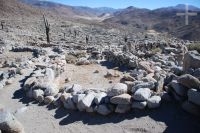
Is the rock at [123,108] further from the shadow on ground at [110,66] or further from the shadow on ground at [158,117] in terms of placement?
the shadow on ground at [110,66]

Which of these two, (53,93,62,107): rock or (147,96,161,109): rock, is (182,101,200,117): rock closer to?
(147,96,161,109): rock

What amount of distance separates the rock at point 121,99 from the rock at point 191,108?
4.41 ft

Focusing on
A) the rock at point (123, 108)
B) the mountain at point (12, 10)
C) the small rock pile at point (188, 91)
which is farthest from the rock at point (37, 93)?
the mountain at point (12, 10)

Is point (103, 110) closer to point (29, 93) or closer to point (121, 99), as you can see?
point (121, 99)

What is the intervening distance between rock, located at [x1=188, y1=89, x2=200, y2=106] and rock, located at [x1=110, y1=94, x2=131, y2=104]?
4.84ft

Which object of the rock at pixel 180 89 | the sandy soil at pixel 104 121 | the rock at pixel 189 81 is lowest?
the sandy soil at pixel 104 121

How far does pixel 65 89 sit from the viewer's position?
9758 mm

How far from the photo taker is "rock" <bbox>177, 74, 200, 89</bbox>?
7.13 metres

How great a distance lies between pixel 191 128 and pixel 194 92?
0.80m

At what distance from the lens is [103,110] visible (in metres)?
7.84

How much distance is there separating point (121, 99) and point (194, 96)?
5.88 ft

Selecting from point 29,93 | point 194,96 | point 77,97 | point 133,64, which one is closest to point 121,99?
point 77,97

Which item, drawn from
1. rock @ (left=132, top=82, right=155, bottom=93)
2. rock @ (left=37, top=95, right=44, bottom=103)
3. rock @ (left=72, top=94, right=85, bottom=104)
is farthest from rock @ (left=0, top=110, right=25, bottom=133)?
rock @ (left=132, top=82, right=155, bottom=93)

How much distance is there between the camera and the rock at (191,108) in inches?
275
